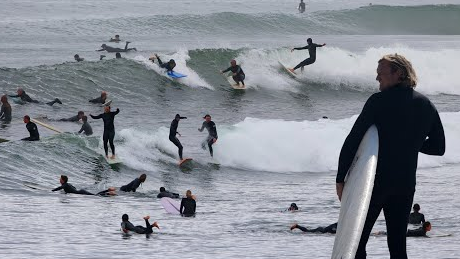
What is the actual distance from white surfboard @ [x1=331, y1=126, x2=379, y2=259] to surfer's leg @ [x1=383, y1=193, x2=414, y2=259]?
0.83 ft

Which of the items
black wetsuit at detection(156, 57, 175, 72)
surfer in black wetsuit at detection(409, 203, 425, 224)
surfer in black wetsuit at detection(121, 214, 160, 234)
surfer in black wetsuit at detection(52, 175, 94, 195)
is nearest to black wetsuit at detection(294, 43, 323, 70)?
black wetsuit at detection(156, 57, 175, 72)

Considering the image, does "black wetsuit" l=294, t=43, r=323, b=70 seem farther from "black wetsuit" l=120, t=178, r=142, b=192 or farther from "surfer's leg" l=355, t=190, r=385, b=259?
"surfer's leg" l=355, t=190, r=385, b=259

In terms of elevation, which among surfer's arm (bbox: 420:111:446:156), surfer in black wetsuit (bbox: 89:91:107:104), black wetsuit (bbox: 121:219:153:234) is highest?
surfer's arm (bbox: 420:111:446:156)

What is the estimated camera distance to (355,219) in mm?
5363

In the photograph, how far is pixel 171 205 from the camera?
1655 cm

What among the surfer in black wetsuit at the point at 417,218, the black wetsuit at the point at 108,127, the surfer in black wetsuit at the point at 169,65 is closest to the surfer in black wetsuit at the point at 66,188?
the black wetsuit at the point at 108,127

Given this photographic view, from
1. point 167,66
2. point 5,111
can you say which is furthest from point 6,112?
point 167,66

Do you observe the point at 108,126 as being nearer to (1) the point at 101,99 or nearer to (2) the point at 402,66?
(1) the point at 101,99

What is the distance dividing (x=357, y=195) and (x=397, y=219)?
1.30 feet

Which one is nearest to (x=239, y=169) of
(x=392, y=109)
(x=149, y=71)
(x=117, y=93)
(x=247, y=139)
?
(x=247, y=139)

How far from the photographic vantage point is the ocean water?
12.7m

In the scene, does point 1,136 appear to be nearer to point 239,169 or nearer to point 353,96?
point 239,169

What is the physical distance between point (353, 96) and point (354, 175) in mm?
33798

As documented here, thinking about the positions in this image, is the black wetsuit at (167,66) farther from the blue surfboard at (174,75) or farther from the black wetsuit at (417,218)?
the black wetsuit at (417,218)
